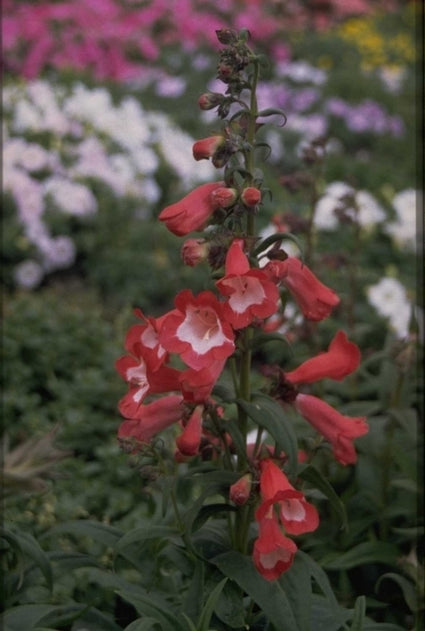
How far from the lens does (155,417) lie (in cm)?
195

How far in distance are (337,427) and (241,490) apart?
27cm

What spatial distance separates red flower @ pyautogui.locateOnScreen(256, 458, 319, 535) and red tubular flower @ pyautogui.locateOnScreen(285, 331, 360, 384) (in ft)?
0.71

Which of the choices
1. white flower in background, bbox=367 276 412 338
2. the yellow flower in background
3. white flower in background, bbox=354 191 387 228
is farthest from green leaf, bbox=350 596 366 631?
the yellow flower in background

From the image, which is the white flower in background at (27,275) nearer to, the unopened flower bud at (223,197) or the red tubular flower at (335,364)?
the red tubular flower at (335,364)

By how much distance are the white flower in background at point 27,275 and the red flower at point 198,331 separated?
3132 mm

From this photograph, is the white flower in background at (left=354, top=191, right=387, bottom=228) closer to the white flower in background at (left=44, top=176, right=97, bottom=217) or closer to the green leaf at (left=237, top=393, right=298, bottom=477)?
the white flower in background at (left=44, top=176, right=97, bottom=217)

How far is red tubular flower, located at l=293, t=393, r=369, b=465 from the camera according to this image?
198 cm

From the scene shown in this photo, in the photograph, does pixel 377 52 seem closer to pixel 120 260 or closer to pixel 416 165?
pixel 416 165

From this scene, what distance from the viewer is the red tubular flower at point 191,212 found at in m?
1.83

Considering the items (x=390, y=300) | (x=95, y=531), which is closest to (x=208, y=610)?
(x=95, y=531)

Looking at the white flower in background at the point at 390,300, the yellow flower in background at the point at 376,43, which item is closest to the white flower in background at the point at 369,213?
the white flower in background at the point at 390,300

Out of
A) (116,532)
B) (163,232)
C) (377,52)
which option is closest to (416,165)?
(163,232)

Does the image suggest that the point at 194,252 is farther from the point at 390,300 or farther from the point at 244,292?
the point at 390,300

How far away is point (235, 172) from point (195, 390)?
0.42 metres
